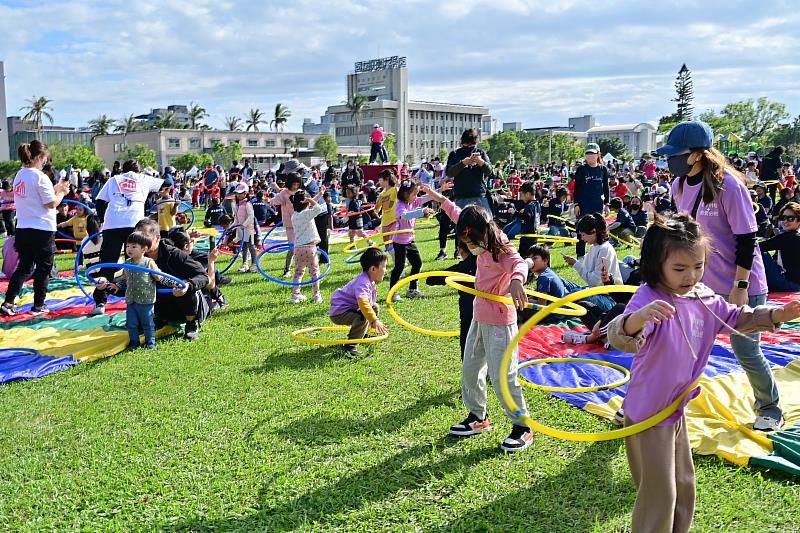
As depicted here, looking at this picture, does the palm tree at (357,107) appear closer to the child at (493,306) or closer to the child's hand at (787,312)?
the child at (493,306)

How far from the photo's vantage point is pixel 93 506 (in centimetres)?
410

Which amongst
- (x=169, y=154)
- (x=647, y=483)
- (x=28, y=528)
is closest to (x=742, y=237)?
(x=647, y=483)

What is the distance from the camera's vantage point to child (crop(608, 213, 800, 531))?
2.89 m

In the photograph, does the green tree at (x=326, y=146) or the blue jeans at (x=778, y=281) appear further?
the green tree at (x=326, y=146)

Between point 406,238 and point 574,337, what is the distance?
11.2 ft

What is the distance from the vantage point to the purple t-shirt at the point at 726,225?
173 inches

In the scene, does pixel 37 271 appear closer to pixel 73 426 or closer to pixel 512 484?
pixel 73 426

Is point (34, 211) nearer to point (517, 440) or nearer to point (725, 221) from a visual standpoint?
point (517, 440)

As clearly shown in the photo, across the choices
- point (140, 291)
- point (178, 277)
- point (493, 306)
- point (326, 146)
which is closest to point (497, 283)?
point (493, 306)

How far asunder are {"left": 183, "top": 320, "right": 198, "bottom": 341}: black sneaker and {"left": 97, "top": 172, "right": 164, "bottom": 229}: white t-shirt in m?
2.04

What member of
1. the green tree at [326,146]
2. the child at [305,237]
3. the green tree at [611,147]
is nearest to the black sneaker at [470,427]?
the child at [305,237]

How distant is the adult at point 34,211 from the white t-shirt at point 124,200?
629mm

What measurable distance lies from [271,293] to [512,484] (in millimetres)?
7226

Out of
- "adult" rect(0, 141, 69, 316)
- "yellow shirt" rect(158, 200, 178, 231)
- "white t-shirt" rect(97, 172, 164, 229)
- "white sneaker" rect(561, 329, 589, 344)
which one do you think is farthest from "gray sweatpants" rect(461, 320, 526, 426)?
"yellow shirt" rect(158, 200, 178, 231)
